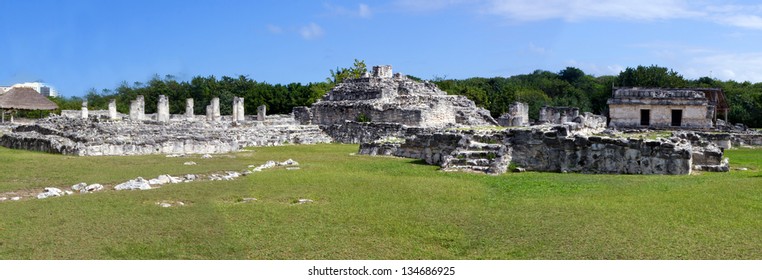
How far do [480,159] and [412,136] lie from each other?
5.92 metres

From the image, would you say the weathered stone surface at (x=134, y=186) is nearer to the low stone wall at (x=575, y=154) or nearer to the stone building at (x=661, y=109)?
the low stone wall at (x=575, y=154)

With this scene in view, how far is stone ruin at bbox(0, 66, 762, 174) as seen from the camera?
15.6m

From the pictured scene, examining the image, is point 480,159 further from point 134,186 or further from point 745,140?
point 745,140

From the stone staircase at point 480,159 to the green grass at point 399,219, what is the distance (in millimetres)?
1464

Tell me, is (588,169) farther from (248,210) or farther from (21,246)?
(21,246)

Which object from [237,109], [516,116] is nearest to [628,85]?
[516,116]

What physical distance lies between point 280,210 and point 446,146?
31.2ft

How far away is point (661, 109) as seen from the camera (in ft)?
117

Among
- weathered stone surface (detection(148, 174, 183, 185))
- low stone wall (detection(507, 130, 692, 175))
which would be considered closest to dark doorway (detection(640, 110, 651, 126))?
low stone wall (detection(507, 130, 692, 175))

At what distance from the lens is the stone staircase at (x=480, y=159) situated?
605 inches

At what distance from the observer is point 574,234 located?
25.4ft

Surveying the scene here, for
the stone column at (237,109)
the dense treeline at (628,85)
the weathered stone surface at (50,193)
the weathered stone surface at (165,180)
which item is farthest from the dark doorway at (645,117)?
the weathered stone surface at (50,193)
